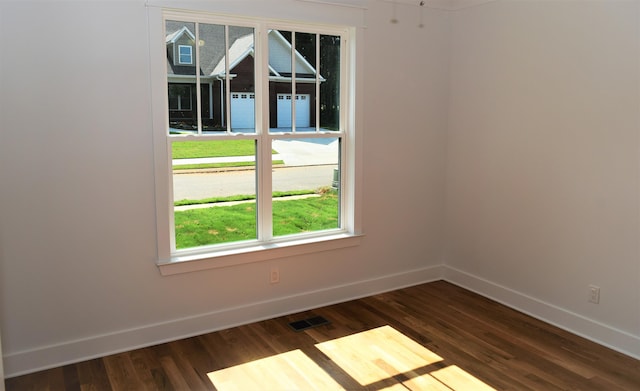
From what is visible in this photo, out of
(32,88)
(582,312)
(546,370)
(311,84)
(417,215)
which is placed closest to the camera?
(32,88)

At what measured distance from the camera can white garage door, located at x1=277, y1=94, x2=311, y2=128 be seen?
3881 millimetres

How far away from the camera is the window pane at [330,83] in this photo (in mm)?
4027

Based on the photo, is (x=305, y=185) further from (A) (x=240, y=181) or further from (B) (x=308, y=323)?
(B) (x=308, y=323)

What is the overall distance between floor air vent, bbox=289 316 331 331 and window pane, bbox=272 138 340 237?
665 mm

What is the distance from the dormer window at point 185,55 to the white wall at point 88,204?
26 centimetres

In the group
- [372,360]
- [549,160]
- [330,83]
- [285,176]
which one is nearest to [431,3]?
[330,83]

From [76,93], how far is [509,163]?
3.10 m

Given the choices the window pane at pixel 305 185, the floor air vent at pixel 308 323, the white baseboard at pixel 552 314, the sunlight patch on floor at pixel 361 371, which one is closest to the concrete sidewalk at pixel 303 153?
the window pane at pixel 305 185

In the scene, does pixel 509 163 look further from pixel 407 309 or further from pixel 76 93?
pixel 76 93

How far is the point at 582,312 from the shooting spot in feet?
12.0

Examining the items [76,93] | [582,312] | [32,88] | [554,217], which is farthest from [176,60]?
[582,312]

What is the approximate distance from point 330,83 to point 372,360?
81.5 inches

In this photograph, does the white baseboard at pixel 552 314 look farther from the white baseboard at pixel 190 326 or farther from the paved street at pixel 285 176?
the paved street at pixel 285 176

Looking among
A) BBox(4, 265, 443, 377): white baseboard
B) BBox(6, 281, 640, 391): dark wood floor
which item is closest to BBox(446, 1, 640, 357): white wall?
BBox(6, 281, 640, 391): dark wood floor
